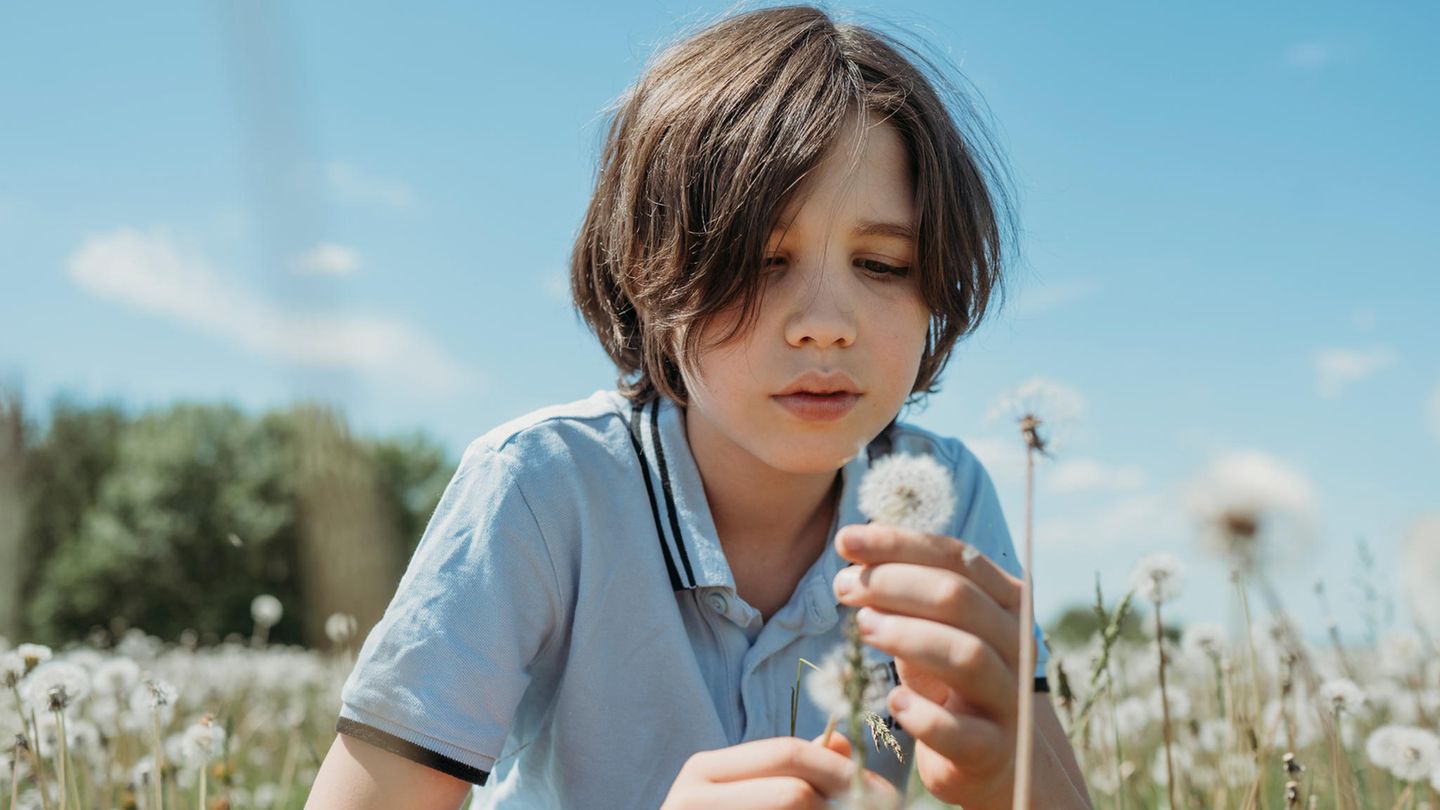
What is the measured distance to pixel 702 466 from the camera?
2.09 m

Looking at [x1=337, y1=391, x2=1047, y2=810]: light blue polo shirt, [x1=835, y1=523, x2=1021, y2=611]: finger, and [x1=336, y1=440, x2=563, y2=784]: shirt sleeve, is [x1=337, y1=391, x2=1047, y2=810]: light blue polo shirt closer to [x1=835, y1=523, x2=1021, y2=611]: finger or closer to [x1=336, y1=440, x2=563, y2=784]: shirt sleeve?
[x1=336, y1=440, x2=563, y2=784]: shirt sleeve

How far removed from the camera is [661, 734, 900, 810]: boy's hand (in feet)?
3.60

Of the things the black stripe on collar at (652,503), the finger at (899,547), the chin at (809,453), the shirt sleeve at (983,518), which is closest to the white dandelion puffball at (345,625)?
the finger at (899,547)

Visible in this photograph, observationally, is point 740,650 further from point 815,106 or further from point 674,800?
point 815,106

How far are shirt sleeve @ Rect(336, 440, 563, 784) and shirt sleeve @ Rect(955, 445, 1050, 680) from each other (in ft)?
2.80

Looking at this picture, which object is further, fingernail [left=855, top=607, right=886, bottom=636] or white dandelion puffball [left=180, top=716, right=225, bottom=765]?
white dandelion puffball [left=180, top=716, right=225, bottom=765]

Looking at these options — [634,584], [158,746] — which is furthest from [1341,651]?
[158,746]

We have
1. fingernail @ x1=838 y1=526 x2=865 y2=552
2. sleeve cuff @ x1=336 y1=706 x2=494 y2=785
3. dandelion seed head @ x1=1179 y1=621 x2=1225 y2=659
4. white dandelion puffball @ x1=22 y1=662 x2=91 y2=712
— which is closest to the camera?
fingernail @ x1=838 y1=526 x2=865 y2=552

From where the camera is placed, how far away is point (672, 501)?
200cm

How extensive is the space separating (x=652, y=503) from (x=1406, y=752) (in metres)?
1.57

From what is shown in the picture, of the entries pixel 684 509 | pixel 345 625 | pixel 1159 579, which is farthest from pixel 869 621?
pixel 1159 579

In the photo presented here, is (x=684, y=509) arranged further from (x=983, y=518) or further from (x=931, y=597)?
(x=931, y=597)

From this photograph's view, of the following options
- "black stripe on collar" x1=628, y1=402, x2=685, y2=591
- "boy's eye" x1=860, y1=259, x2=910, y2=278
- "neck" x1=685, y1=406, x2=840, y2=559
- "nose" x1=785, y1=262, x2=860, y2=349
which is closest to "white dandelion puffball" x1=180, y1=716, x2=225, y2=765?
"black stripe on collar" x1=628, y1=402, x2=685, y2=591

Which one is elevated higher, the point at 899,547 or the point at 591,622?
the point at 591,622
